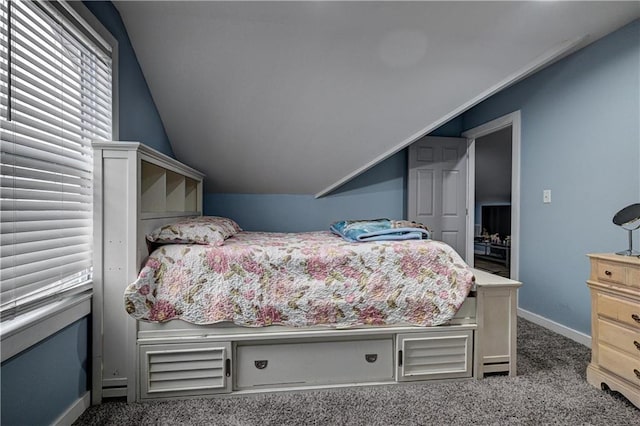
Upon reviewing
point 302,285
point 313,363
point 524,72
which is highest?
point 524,72

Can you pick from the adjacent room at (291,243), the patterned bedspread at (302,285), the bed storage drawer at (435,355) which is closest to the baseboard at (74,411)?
the adjacent room at (291,243)

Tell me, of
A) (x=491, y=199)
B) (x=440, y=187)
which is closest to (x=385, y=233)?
(x=440, y=187)

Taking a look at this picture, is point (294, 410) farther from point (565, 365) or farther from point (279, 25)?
point (279, 25)

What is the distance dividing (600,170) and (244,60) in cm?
262

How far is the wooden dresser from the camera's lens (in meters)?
1.55

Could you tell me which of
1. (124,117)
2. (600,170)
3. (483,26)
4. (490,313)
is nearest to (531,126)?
(600,170)

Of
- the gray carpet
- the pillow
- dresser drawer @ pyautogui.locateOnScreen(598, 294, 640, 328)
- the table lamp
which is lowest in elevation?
the gray carpet

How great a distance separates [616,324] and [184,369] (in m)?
2.22

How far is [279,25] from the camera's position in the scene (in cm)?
199

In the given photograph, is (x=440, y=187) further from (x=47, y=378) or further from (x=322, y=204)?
(x=47, y=378)

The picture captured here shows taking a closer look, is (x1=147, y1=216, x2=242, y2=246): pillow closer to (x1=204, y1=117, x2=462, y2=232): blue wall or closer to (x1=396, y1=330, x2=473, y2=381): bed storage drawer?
(x1=396, y1=330, x2=473, y2=381): bed storage drawer

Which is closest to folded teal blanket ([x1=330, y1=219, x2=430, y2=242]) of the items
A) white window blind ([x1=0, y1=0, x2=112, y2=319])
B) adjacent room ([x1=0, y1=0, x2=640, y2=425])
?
adjacent room ([x1=0, y1=0, x2=640, y2=425])

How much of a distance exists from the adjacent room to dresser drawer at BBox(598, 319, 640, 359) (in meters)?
0.01

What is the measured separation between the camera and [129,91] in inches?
80.0
